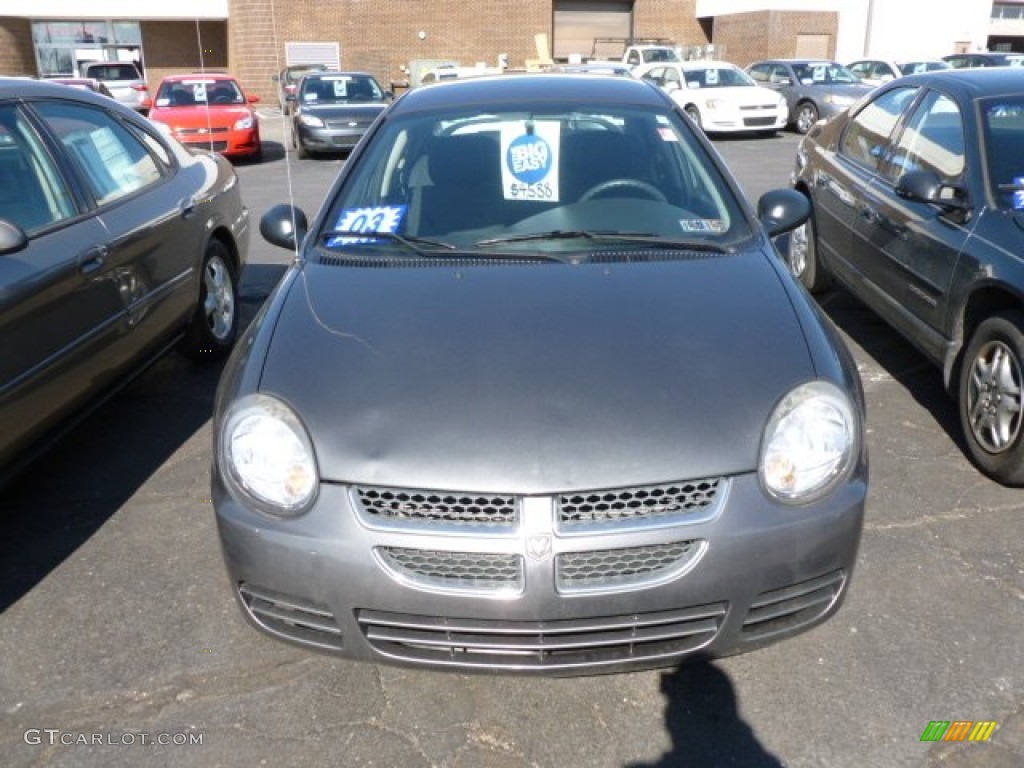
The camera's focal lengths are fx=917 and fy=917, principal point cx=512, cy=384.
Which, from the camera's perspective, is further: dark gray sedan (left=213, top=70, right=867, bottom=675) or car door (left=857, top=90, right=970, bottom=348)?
car door (left=857, top=90, right=970, bottom=348)

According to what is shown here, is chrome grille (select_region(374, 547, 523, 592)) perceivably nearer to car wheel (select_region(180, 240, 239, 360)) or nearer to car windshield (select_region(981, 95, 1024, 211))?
car windshield (select_region(981, 95, 1024, 211))

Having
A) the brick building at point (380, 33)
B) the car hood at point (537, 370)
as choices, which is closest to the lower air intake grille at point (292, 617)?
the car hood at point (537, 370)

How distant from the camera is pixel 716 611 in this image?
2.18 m

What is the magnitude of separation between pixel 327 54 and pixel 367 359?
3420cm

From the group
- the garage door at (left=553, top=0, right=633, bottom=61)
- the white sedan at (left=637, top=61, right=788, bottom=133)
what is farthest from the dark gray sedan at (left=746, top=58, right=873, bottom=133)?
the garage door at (left=553, top=0, right=633, bottom=61)

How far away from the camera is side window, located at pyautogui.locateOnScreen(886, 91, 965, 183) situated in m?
4.22

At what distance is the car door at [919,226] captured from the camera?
4.04 metres

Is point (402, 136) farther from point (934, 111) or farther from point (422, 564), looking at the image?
point (934, 111)

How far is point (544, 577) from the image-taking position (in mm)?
2088

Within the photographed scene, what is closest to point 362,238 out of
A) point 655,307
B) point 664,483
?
point 655,307

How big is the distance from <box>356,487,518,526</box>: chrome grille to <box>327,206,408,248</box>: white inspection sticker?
1.27 m

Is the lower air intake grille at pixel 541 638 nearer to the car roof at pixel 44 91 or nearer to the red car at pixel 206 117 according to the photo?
the car roof at pixel 44 91

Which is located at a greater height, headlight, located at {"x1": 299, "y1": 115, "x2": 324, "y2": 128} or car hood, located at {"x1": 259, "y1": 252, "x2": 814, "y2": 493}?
car hood, located at {"x1": 259, "y1": 252, "x2": 814, "y2": 493}

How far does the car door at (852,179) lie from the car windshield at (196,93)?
12.5 metres
